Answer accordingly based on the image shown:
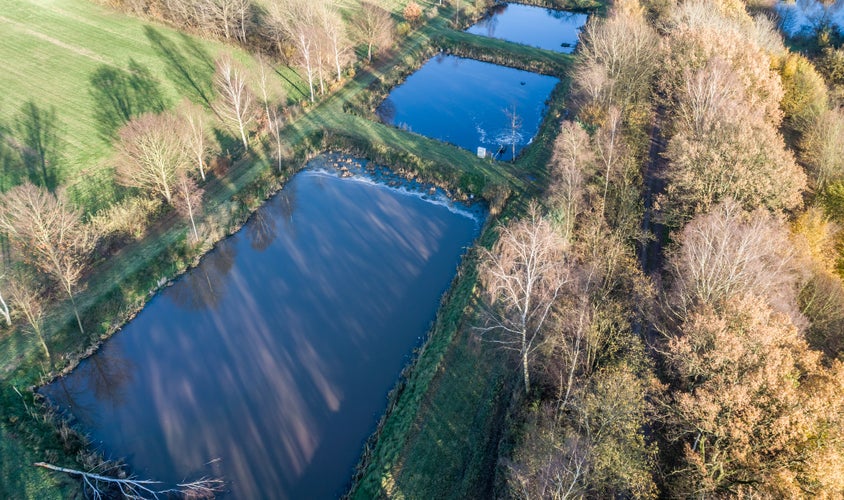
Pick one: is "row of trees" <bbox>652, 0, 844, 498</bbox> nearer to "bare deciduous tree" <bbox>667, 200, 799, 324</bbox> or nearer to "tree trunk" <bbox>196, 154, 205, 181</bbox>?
"bare deciduous tree" <bbox>667, 200, 799, 324</bbox>

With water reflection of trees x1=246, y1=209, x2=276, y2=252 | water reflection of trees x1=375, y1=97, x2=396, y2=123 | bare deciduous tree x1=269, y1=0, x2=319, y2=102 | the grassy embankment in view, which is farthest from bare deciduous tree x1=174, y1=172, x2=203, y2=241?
water reflection of trees x1=375, y1=97, x2=396, y2=123

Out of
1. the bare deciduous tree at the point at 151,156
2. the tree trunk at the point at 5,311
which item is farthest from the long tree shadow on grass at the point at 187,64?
the tree trunk at the point at 5,311

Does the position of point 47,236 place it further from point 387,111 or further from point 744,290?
point 744,290

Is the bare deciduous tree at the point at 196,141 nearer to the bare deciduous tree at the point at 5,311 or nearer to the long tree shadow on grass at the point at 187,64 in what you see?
the long tree shadow on grass at the point at 187,64

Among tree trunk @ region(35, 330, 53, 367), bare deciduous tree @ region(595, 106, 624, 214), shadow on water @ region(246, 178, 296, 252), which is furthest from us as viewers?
shadow on water @ region(246, 178, 296, 252)

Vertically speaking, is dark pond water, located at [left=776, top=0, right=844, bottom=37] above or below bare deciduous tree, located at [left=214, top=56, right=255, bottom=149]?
above

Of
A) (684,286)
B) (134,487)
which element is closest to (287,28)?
(134,487)
